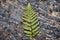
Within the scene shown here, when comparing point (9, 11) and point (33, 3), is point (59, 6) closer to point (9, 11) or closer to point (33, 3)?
point (33, 3)

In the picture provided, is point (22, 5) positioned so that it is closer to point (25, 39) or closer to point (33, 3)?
point (33, 3)

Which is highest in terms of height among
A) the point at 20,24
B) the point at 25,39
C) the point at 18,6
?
the point at 18,6

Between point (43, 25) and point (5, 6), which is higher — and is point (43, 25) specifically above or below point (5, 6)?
below

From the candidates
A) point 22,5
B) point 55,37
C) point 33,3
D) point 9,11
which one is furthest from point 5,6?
point 55,37

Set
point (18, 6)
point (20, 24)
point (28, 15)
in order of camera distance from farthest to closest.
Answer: point (18, 6) → point (20, 24) → point (28, 15)

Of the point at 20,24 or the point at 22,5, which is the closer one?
the point at 20,24

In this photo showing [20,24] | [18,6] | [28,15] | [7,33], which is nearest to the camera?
[28,15]
